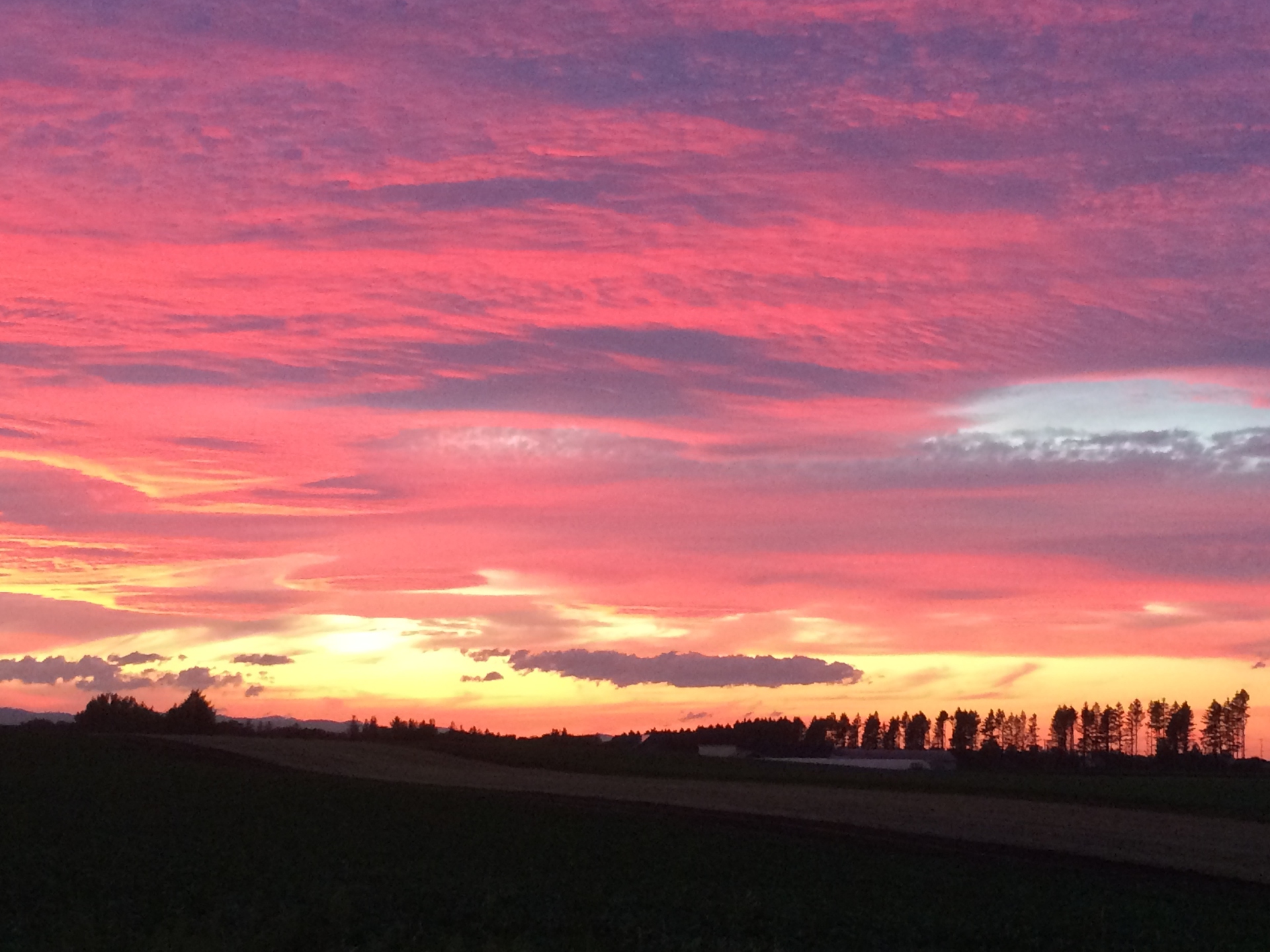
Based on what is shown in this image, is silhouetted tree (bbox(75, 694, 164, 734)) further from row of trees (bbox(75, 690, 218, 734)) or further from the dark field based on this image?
the dark field

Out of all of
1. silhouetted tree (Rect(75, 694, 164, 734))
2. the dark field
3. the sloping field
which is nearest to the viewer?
the dark field

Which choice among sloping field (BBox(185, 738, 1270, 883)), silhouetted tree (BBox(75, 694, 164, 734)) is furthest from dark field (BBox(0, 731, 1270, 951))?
silhouetted tree (BBox(75, 694, 164, 734))

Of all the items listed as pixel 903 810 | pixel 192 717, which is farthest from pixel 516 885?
pixel 192 717

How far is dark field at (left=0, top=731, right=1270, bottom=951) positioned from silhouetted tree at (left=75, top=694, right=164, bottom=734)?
6708cm

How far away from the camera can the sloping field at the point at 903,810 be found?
49688 mm

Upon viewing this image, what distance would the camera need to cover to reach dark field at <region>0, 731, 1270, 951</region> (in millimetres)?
23828

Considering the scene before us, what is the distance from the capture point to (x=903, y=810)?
6391cm

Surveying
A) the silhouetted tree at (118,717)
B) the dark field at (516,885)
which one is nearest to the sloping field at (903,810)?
the dark field at (516,885)

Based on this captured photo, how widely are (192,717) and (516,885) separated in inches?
3891

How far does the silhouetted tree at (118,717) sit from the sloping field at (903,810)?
24.0 m

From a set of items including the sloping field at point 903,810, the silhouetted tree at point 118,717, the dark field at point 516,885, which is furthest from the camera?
the silhouetted tree at point 118,717

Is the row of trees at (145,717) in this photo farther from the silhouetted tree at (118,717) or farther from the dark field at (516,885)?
the dark field at (516,885)

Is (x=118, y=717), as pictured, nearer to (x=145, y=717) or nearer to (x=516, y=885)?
(x=145, y=717)

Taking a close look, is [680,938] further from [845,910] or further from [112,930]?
[112,930]
